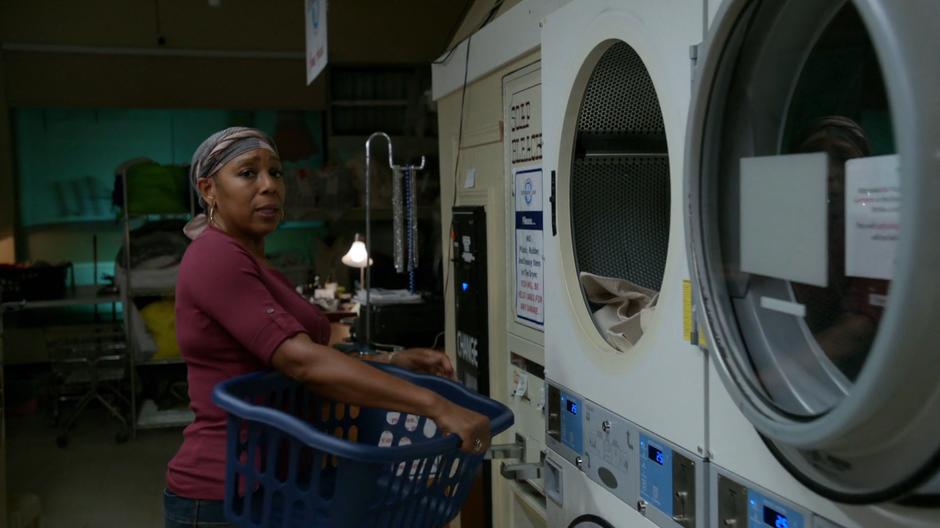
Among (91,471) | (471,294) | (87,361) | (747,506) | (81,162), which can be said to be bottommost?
(91,471)

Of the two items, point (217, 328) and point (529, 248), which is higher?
point (529, 248)

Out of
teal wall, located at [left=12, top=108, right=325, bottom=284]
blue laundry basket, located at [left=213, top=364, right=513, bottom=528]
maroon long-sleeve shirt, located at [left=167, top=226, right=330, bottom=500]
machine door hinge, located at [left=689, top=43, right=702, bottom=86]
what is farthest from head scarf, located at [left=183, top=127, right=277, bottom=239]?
teal wall, located at [left=12, top=108, right=325, bottom=284]

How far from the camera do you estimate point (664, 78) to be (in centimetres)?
122

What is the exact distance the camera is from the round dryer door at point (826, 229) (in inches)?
26.5

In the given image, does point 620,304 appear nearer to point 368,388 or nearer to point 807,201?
point 368,388

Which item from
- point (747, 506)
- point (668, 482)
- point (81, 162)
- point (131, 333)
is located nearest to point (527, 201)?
point (668, 482)

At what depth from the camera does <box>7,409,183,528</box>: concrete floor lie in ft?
13.6

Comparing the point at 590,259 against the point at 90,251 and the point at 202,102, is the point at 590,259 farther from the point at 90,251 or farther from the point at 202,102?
the point at 90,251

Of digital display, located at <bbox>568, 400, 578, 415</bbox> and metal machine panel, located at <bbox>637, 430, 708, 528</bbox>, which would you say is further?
digital display, located at <bbox>568, 400, 578, 415</bbox>

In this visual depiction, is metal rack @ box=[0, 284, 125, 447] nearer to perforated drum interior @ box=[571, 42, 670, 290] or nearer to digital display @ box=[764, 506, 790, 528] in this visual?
perforated drum interior @ box=[571, 42, 670, 290]

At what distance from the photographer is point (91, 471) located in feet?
15.8

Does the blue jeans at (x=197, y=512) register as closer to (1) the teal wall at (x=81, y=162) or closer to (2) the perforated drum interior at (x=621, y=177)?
(2) the perforated drum interior at (x=621, y=177)

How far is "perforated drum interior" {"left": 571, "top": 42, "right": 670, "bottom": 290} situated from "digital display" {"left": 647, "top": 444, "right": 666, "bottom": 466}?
0.46 meters

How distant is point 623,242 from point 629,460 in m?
0.56
